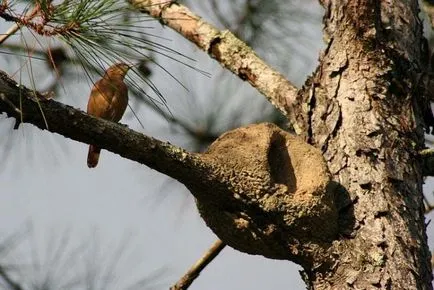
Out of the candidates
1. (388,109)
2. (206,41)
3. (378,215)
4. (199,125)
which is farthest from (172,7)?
(378,215)

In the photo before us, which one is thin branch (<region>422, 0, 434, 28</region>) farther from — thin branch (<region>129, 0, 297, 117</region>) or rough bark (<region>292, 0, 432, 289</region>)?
thin branch (<region>129, 0, 297, 117</region>)

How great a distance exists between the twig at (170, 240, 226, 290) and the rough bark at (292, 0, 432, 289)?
0.46m

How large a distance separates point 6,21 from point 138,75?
33cm

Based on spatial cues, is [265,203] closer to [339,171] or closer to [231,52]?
→ [339,171]

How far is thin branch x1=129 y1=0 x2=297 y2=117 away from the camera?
2.98m

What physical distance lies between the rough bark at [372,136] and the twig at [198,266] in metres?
0.46

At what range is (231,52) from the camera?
321 cm

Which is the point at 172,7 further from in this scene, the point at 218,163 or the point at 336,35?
the point at 218,163

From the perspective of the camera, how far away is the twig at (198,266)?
2947 millimetres

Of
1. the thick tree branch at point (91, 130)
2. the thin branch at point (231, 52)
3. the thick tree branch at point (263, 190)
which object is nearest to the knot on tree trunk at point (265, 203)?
the thick tree branch at point (263, 190)

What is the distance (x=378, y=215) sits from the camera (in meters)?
2.54

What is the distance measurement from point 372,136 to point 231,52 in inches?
27.8

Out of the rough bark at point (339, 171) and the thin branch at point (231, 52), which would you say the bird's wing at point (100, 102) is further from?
the rough bark at point (339, 171)

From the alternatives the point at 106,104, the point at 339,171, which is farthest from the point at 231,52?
the point at 339,171
